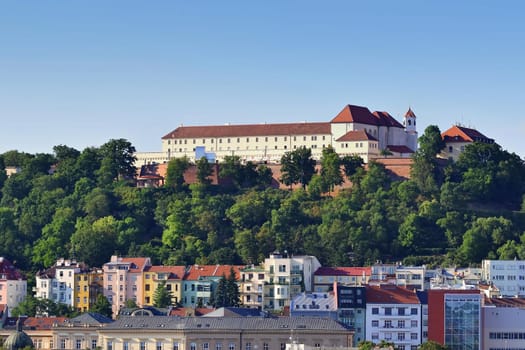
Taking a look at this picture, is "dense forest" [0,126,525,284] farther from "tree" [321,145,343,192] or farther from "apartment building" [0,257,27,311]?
"apartment building" [0,257,27,311]

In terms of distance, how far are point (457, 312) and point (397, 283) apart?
12170 mm

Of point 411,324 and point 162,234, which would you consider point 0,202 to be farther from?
point 411,324

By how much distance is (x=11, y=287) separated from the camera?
105062 millimetres

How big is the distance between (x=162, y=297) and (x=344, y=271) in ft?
34.7

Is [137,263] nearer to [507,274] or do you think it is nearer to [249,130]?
[507,274]

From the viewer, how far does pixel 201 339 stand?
275ft

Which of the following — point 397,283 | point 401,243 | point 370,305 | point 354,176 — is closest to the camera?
point 370,305

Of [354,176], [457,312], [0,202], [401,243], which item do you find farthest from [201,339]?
[0,202]

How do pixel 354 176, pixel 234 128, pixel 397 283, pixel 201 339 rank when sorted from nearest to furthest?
pixel 201 339 → pixel 397 283 → pixel 354 176 → pixel 234 128

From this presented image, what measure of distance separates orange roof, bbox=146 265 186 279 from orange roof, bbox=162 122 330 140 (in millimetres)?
Result: 26148

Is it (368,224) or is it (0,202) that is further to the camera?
(0,202)

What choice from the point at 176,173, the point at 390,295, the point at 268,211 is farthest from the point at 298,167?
the point at 390,295

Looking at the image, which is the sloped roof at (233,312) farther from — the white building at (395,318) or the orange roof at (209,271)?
the orange roof at (209,271)

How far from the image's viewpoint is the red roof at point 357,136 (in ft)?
409
